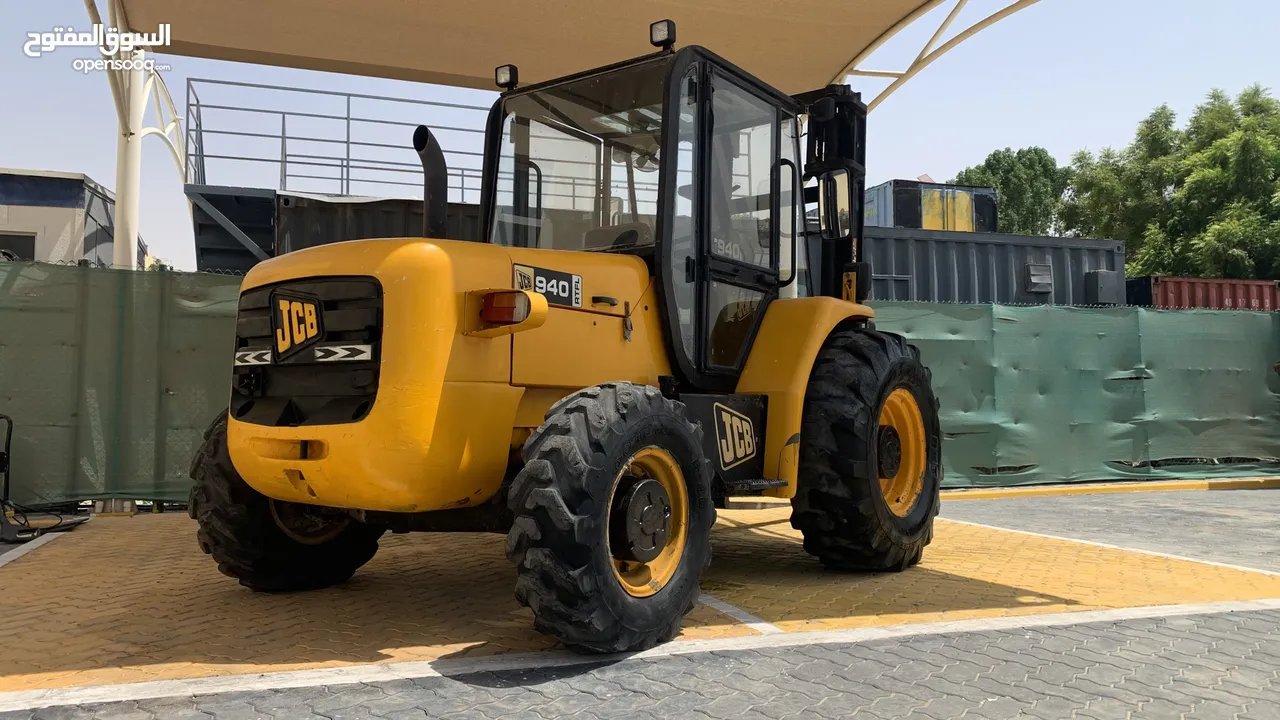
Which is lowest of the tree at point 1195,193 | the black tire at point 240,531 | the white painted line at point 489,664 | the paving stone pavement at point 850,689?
the paving stone pavement at point 850,689

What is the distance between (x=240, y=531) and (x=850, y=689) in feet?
10.9

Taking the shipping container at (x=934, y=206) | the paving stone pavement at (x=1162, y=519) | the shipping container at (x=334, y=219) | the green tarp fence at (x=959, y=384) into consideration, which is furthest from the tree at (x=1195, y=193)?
the shipping container at (x=334, y=219)

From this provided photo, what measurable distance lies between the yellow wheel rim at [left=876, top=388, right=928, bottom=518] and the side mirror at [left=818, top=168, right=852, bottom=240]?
4.05 ft

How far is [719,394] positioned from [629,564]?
1.40 metres

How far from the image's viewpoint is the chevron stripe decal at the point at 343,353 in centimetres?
424

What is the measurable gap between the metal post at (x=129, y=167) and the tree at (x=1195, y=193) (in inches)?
1561

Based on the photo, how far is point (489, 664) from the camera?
3.97m

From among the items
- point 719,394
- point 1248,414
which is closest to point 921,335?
point 1248,414

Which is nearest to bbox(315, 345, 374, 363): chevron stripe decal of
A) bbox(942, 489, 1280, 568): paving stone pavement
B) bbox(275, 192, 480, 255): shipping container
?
bbox(942, 489, 1280, 568): paving stone pavement

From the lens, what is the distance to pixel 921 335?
1158cm

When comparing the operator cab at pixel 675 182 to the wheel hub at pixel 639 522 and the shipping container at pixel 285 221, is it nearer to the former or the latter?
the wheel hub at pixel 639 522

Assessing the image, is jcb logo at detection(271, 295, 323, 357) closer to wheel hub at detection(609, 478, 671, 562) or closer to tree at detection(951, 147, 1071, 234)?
wheel hub at detection(609, 478, 671, 562)

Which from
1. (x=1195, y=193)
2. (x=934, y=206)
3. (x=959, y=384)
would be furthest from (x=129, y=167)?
(x=1195, y=193)

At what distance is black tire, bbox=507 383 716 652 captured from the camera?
12.7 feet
